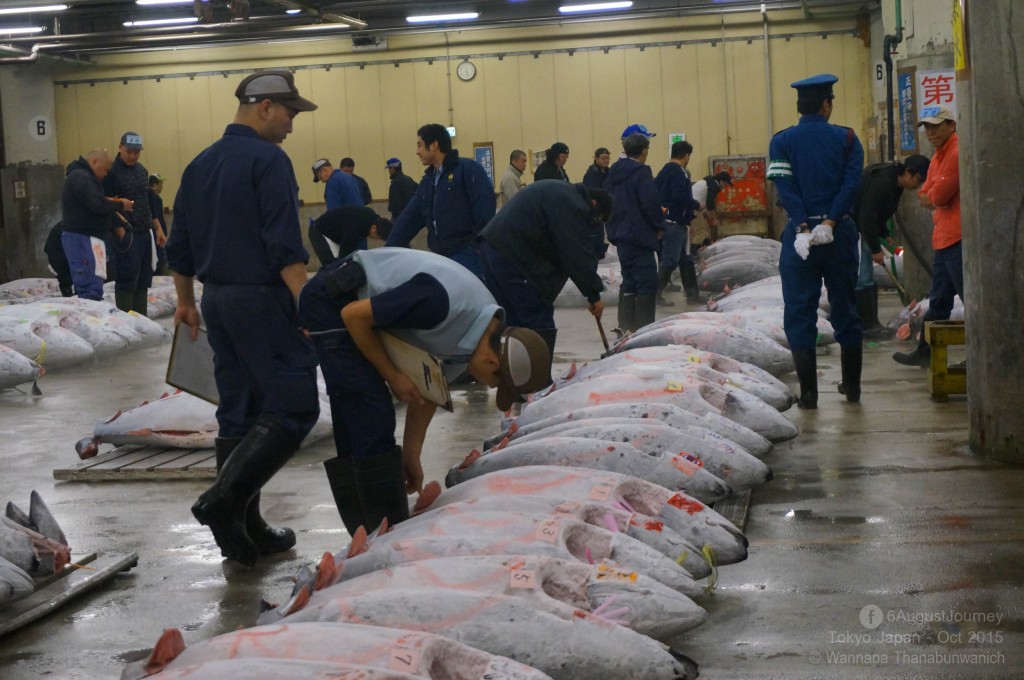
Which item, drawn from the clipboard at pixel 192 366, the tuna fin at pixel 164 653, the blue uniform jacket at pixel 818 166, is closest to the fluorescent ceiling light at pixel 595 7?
the blue uniform jacket at pixel 818 166

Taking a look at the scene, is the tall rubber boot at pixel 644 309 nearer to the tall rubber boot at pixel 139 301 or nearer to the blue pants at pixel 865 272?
the blue pants at pixel 865 272

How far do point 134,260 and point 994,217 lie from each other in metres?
9.49

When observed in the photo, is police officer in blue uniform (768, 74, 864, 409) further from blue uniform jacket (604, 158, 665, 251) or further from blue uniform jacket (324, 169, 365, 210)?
blue uniform jacket (324, 169, 365, 210)

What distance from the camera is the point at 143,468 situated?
256 inches

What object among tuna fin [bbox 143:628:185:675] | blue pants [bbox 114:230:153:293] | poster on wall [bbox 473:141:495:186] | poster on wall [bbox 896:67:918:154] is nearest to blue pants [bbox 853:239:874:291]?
poster on wall [bbox 896:67:918:154]

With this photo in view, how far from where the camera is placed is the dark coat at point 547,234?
7207mm

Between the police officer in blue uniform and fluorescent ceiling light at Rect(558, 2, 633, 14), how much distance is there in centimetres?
1377

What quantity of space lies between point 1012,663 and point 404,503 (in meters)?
2.12

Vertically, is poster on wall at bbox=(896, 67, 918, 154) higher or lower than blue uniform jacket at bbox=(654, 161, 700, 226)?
higher

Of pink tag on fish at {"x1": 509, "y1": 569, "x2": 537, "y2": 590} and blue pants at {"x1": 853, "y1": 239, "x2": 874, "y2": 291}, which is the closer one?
pink tag on fish at {"x1": 509, "y1": 569, "x2": 537, "y2": 590}

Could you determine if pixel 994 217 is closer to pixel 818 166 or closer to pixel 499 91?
pixel 818 166

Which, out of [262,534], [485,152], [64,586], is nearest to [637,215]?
[262,534]

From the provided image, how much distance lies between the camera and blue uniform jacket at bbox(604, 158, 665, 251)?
11.0m

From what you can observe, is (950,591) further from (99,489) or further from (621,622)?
(99,489)
